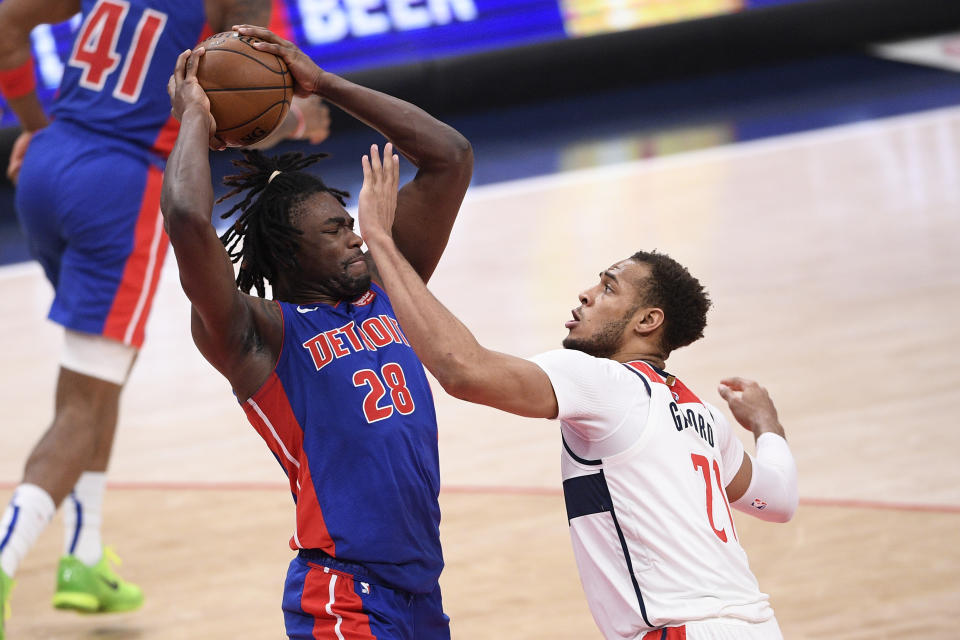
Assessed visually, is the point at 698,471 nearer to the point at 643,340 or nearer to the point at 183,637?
the point at 643,340

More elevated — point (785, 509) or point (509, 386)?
point (509, 386)

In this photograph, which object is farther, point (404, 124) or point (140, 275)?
point (140, 275)

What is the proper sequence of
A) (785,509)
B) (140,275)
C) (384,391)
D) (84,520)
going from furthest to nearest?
1. (84,520)
2. (140,275)
3. (785,509)
4. (384,391)

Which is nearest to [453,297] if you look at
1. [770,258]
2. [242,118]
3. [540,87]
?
[770,258]

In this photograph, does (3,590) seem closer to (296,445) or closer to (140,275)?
(140,275)

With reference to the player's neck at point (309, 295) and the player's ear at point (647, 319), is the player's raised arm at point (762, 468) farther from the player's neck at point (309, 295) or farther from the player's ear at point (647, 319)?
the player's neck at point (309, 295)

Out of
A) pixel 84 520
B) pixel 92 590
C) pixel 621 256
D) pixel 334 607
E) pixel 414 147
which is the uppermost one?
pixel 414 147

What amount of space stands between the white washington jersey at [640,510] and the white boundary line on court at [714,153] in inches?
Answer: 296

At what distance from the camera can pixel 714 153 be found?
1122 centimetres

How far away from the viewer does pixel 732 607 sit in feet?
9.48

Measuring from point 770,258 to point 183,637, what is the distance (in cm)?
514

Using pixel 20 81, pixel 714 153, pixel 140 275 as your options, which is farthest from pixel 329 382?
pixel 714 153

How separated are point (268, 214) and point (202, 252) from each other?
0.46m

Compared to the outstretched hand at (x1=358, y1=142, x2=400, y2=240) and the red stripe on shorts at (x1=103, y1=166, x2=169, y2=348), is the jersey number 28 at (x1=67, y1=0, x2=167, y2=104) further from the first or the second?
the outstretched hand at (x1=358, y1=142, x2=400, y2=240)
